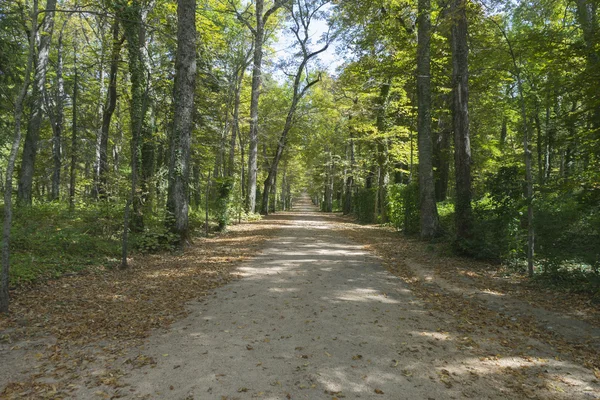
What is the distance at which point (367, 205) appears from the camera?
861 inches

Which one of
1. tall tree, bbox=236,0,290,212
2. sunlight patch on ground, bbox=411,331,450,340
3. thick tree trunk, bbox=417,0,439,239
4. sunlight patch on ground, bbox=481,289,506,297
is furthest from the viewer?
tall tree, bbox=236,0,290,212

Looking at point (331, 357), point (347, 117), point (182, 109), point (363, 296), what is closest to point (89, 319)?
point (331, 357)

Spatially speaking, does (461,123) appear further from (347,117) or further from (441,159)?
(347,117)

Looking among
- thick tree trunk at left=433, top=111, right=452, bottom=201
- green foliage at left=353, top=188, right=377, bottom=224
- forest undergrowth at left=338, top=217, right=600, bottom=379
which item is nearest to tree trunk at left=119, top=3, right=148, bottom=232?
forest undergrowth at left=338, top=217, right=600, bottom=379

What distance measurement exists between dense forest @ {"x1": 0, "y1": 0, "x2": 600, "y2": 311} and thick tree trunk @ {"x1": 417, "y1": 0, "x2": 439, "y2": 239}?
2.0 inches

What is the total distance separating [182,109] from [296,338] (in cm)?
769

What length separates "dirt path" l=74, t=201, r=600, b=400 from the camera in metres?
3.04

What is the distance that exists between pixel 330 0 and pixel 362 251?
18.1 m

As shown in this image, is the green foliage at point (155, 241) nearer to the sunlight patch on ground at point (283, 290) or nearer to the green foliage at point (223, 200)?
the sunlight patch on ground at point (283, 290)

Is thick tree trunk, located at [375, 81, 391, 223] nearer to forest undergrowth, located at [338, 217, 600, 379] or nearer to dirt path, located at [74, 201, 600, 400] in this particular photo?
forest undergrowth, located at [338, 217, 600, 379]

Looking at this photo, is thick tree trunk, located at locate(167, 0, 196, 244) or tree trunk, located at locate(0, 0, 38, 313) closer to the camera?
tree trunk, located at locate(0, 0, 38, 313)

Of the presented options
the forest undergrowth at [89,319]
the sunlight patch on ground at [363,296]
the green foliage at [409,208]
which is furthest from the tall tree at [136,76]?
the green foliage at [409,208]

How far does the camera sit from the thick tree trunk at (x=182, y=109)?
9656 millimetres

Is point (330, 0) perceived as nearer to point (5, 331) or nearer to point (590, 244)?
point (590, 244)
